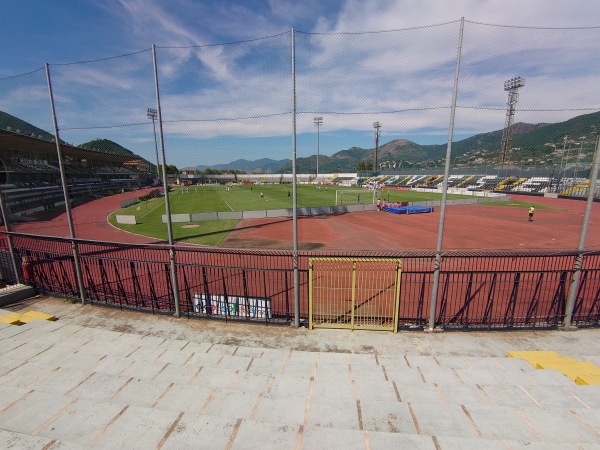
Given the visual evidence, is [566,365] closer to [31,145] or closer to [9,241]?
[9,241]

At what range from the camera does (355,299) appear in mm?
11227

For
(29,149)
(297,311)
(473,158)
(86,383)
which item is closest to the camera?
(86,383)

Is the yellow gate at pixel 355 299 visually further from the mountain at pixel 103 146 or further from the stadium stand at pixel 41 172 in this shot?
the mountain at pixel 103 146

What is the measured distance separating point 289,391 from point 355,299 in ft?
21.1

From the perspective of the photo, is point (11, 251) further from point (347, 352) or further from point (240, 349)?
point (347, 352)

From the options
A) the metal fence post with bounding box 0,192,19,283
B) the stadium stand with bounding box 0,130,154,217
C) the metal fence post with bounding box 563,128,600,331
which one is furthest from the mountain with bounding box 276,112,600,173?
the stadium stand with bounding box 0,130,154,217

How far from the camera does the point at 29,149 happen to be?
74.2ft

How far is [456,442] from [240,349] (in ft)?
16.2

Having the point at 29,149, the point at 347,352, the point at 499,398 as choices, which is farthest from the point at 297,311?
the point at 29,149

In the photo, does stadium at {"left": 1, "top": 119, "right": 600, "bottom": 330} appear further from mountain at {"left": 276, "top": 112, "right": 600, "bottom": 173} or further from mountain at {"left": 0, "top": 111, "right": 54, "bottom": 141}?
mountain at {"left": 276, "top": 112, "right": 600, "bottom": 173}

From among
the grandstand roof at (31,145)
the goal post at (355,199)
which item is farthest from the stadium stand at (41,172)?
the goal post at (355,199)

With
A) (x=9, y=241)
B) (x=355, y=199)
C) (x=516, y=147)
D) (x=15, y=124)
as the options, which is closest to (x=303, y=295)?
(x=9, y=241)

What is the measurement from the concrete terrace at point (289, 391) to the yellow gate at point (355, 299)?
572mm

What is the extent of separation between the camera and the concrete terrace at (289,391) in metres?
4.01
